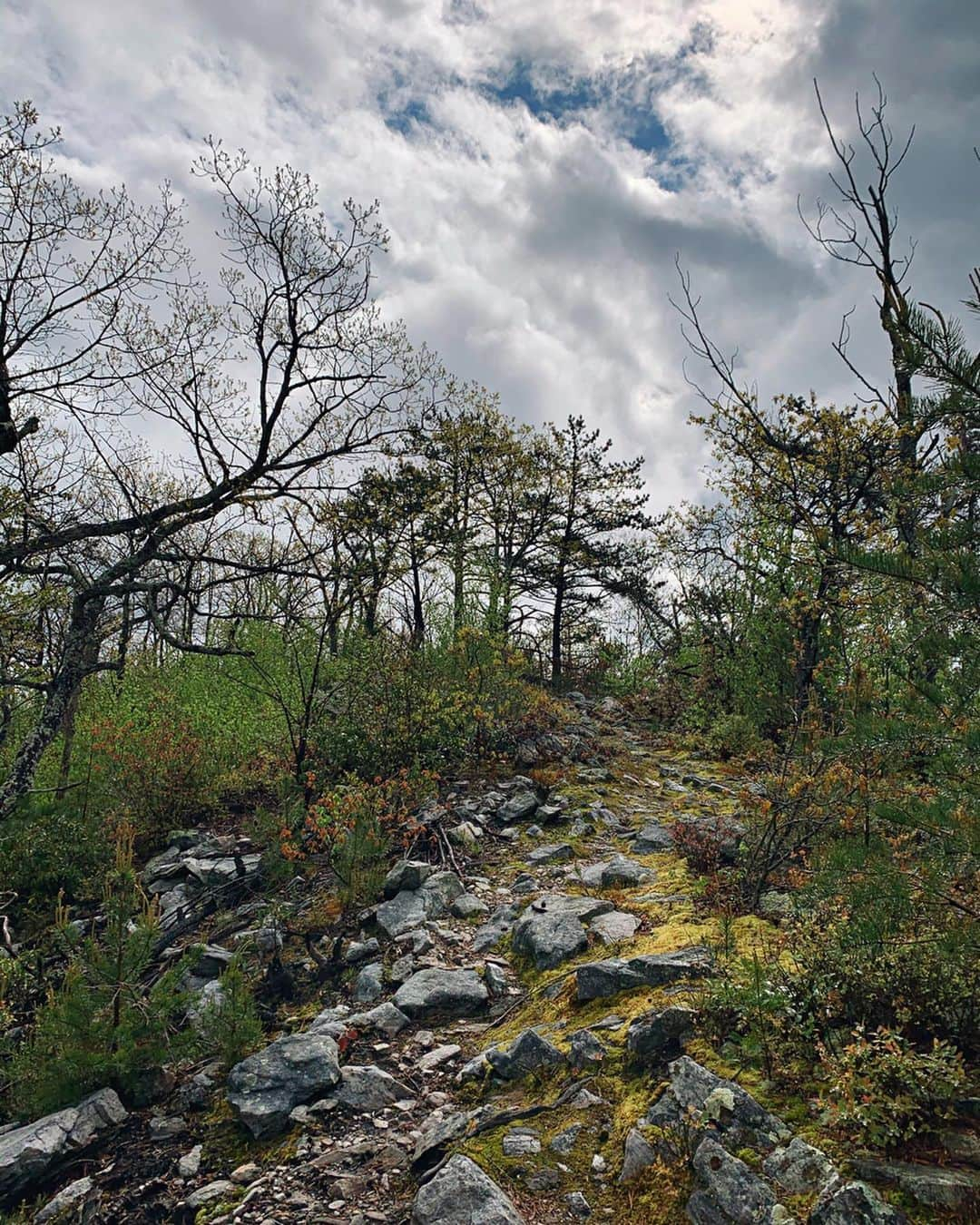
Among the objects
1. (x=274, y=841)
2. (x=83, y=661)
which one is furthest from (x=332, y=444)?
(x=274, y=841)

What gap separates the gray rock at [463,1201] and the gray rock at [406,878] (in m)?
3.07

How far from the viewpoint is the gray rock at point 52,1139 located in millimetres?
2932

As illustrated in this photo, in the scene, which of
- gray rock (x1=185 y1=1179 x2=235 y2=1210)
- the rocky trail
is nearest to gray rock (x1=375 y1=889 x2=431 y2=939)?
the rocky trail

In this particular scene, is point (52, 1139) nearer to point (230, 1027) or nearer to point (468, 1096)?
point (230, 1027)

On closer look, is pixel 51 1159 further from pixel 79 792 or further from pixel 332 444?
pixel 332 444

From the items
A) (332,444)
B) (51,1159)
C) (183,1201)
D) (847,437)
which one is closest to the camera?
(183,1201)

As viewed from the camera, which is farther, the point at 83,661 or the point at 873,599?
the point at 83,661

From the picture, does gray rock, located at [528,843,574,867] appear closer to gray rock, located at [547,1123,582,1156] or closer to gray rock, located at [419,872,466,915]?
gray rock, located at [419,872,466,915]

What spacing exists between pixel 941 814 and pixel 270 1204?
9.39 feet

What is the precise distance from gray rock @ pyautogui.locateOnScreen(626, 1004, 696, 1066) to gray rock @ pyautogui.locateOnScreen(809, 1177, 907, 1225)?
0.85 m

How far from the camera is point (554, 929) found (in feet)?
14.1

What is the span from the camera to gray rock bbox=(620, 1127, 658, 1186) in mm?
2273

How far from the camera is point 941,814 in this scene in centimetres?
250

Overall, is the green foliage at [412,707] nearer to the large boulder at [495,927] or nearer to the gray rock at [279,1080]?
the large boulder at [495,927]
